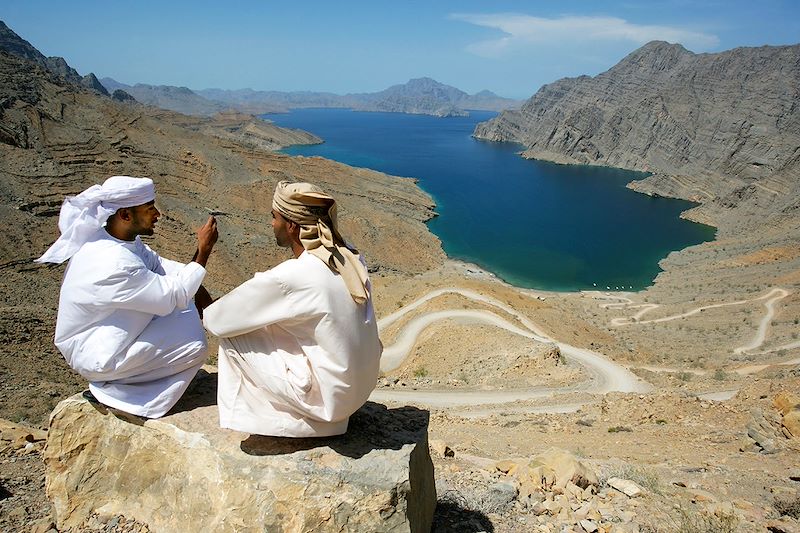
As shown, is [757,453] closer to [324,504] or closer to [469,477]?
[469,477]

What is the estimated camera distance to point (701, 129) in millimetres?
101625

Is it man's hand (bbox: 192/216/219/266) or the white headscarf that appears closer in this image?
the white headscarf

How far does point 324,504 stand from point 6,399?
10215mm

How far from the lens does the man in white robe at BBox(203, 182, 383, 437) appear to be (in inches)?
133

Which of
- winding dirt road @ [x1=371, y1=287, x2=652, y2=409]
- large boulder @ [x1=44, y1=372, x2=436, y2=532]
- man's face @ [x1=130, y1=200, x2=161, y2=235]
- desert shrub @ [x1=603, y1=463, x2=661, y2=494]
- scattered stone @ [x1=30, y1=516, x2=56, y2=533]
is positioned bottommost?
winding dirt road @ [x1=371, y1=287, x2=652, y2=409]

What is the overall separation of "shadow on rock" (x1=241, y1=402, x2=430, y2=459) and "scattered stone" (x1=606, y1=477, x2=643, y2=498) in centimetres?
247

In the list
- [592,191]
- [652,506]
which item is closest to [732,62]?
[592,191]

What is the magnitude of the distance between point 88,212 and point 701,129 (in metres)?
116

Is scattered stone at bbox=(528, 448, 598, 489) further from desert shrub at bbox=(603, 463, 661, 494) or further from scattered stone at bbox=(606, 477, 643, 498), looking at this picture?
desert shrub at bbox=(603, 463, 661, 494)

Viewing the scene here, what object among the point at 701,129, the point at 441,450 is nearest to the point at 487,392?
the point at 441,450

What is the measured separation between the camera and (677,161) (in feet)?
339

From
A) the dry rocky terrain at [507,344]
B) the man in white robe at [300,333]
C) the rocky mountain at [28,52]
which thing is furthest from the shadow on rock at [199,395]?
the rocky mountain at [28,52]

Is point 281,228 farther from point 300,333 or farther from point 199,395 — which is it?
point 199,395

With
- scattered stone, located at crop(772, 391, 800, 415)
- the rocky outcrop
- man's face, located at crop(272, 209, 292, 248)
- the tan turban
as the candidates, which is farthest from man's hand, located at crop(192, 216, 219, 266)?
the rocky outcrop
